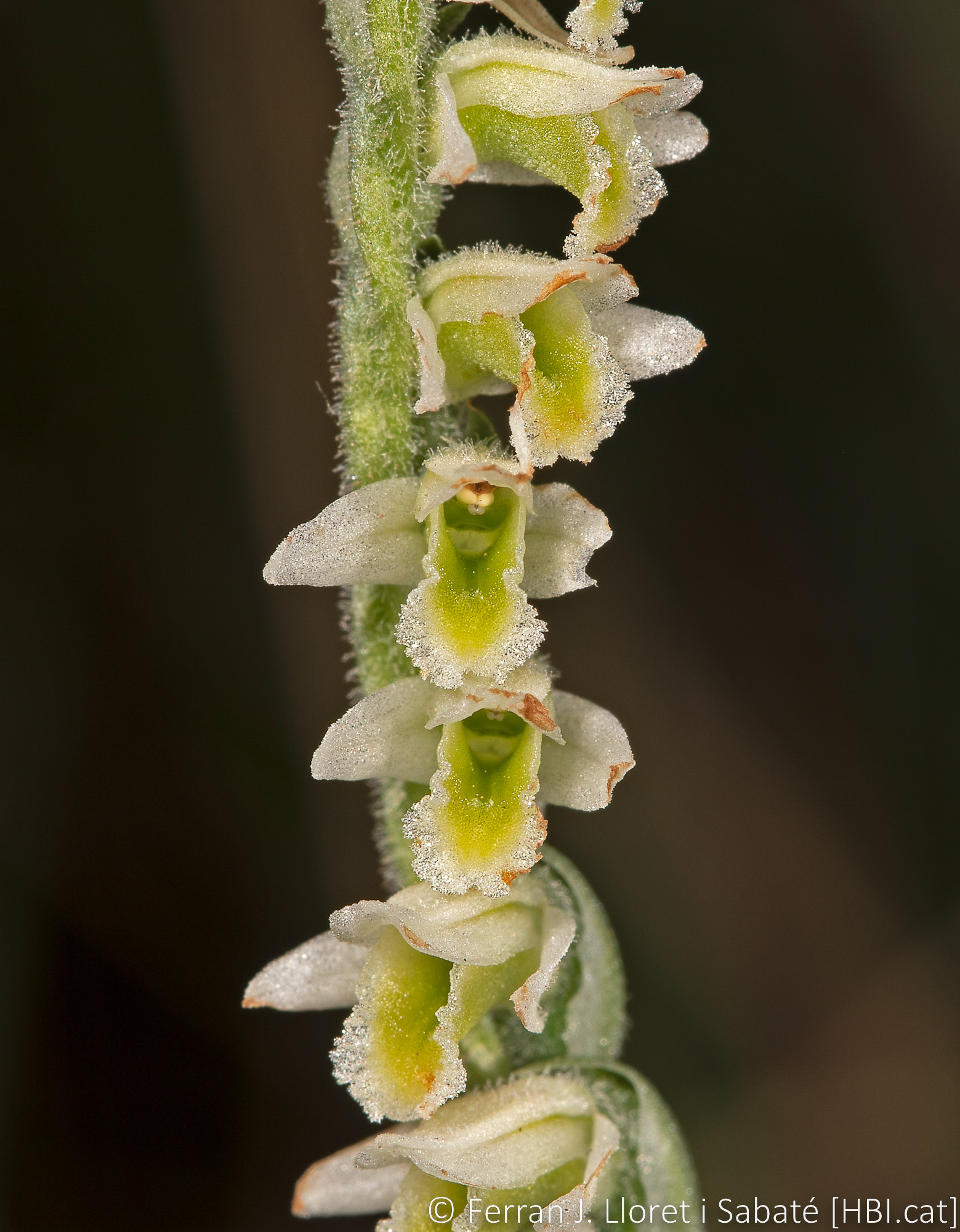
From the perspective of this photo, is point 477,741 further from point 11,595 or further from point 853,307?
point 853,307

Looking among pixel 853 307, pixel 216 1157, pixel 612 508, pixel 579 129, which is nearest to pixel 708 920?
pixel 612 508

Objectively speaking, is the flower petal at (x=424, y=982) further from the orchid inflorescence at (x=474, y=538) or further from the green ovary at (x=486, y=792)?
the green ovary at (x=486, y=792)

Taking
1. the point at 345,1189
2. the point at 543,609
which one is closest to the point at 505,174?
the point at 345,1189

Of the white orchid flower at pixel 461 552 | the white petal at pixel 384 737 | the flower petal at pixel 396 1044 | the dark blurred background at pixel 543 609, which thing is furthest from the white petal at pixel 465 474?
the dark blurred background at pixel 543 609

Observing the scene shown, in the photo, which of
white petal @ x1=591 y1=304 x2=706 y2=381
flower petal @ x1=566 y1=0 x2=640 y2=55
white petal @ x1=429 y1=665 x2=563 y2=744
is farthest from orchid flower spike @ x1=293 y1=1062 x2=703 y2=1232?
flower petal @ x1=566 y1=0 x2=640 y2=55

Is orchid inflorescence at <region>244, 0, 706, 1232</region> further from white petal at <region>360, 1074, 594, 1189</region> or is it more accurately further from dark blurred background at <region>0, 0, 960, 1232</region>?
dark blurred background at <region>0, 0, 960, 1232</region>

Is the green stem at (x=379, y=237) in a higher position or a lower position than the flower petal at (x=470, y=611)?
higher

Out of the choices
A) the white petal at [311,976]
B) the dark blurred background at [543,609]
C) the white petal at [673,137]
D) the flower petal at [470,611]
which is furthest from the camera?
the dark blurred background at [543,609]

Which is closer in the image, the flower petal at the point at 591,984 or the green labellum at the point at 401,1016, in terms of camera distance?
the green labellum at the point at 401,1016
